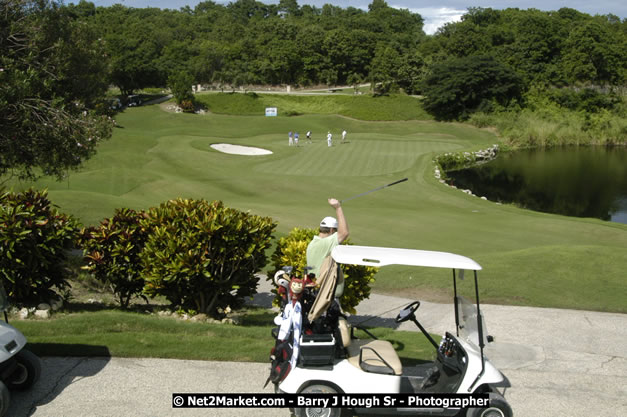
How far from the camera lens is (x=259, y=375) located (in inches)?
310

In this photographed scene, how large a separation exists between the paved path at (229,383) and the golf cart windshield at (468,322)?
1.15 metres

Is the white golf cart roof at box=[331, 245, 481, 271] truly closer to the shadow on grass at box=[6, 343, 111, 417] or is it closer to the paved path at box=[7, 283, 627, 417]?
the paved path at box=[7, 283, 627, 417]

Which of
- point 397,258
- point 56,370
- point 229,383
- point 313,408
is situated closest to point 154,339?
point 56,370

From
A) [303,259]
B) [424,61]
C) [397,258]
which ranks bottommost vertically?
[303,259]

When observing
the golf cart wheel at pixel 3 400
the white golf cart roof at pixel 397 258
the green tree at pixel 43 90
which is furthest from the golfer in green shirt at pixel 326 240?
the green tree at pixel 43 90

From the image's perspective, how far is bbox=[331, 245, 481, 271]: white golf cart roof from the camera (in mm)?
6418

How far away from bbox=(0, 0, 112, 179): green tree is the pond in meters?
→ 26.5

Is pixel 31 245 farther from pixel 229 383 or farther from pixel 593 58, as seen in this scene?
pixel 593 58

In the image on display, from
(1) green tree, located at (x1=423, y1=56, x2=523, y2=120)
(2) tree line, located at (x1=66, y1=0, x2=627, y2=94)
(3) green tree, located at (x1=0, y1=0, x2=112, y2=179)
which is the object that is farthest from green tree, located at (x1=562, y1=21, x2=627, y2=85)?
(3) green tree, located at (x1=0, y1=0, x2=112, y2=179)

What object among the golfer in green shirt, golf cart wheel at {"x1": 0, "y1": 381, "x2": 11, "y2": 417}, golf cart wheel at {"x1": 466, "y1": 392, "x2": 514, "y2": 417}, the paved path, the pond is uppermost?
the golfer in green shirt

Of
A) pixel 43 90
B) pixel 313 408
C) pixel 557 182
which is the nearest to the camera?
pixel 313 408

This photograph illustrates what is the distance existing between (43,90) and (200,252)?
8.44 meters

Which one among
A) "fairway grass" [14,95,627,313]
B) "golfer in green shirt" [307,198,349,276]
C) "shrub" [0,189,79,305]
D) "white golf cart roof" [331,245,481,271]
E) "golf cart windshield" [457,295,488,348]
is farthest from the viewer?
"fairway grass" [14,95,627,313]

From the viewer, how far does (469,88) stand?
80500 mm
